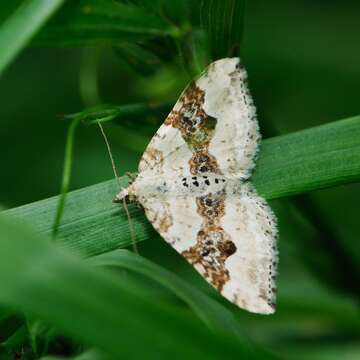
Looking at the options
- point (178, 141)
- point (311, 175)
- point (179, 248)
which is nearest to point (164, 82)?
point (178, 141)

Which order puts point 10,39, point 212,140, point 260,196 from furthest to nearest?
point 212,140
point 260,196
point 10,39

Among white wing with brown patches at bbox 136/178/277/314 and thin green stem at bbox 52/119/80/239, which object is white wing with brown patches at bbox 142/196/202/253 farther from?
thin green stem at bbox 52/119/80/239

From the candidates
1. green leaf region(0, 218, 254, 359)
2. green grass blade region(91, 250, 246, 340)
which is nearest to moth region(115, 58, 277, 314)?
green grass blade region(91, 250, 246, 340)

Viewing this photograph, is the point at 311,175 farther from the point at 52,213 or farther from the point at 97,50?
the point at 97,50

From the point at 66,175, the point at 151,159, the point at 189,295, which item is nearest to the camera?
the point at 189,295

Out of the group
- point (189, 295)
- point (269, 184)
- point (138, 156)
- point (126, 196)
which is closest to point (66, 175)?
point (126, 196)

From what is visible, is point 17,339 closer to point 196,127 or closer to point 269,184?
point 269,184

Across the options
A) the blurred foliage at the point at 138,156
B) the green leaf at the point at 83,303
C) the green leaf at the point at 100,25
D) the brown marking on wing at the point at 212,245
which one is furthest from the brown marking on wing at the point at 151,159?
the green leaf at the point at 83,303
